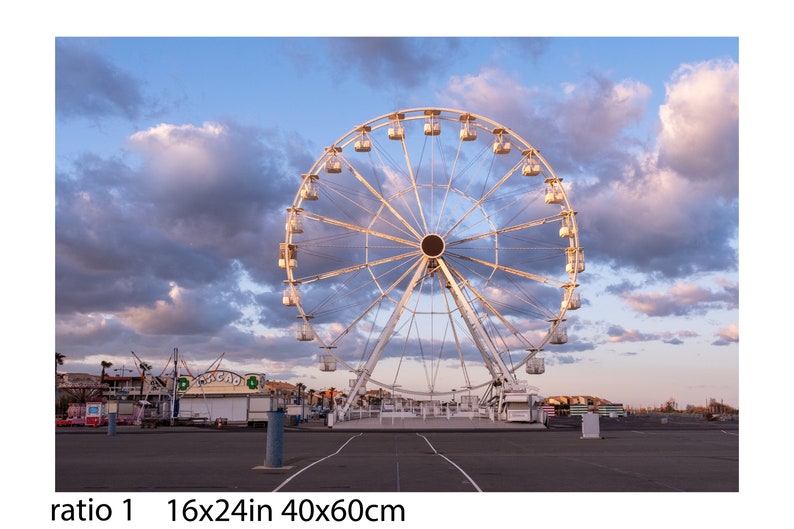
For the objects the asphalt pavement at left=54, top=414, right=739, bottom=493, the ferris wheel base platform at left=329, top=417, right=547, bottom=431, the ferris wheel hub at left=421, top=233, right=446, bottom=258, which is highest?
the ferris wheel hub at left=421, top=233, right=446, bottom=258

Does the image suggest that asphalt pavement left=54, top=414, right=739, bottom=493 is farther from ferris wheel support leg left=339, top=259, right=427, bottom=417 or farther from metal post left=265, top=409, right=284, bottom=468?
ferris wheel support leg left=339, top=259, right=427, bottom=417

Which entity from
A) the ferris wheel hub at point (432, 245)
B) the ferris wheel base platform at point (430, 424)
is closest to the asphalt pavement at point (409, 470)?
the ferris wheel base platform at point (430, 424)

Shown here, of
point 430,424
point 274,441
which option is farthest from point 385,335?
point 274,441

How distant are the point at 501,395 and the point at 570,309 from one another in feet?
24.9

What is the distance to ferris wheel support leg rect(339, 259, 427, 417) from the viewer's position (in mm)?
53281

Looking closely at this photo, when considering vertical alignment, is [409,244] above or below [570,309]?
above

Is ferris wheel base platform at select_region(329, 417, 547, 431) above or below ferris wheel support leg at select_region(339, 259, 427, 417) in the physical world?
below

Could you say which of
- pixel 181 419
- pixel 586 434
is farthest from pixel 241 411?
pixel 586 434

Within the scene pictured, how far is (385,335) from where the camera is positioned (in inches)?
2132

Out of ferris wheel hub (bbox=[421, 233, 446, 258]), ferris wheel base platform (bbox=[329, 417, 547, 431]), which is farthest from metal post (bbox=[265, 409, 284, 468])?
ferris wheel hub (bbox=[421, 233, 446, 258])

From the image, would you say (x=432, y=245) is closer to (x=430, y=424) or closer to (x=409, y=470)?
(x=430, y=424)
